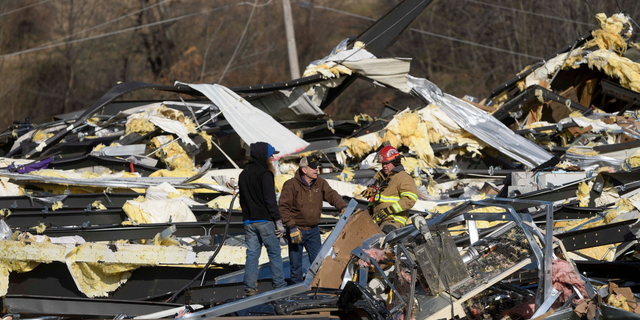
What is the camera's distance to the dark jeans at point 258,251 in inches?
191

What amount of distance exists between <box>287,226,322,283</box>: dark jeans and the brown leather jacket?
0.07 meters

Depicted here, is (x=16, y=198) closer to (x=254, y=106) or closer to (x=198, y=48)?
(x=254, y=106)

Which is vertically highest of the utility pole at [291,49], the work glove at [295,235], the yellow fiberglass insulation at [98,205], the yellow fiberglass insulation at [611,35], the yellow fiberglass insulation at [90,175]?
the utility pole at [291,49]

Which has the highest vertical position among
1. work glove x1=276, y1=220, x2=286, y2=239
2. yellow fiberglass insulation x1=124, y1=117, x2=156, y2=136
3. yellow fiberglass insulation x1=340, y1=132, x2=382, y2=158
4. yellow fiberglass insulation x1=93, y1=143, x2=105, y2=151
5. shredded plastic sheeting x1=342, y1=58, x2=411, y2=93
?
shredded plastic sheeting x1=342, y1=58, x2=411, y2=93

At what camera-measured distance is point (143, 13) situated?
84.3ft

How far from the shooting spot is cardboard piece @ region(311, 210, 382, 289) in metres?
4.39

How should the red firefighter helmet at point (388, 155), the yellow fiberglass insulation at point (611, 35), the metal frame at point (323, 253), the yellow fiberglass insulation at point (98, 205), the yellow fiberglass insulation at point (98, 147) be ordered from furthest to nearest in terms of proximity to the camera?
the yellow fiberglass insulation at point (611, 35), the yellow fiberglass insulation at point (98, 147), the yellow fiberglass insulation at point (98, 205), the red firefighter helmet at point (388, 155), the metal frame at point (323, 253)

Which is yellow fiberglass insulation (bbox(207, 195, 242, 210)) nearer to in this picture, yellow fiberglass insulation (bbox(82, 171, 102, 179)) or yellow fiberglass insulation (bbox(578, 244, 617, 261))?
yellow fiberglass insulation (bbox(82, 171, 102, 179))

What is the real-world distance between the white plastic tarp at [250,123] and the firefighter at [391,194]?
2.39 m

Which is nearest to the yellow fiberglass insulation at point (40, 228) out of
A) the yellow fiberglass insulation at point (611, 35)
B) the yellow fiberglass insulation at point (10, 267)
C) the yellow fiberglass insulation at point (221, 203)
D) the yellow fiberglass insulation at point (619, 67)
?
the yellow fiberglass insulation at point (10, 267)

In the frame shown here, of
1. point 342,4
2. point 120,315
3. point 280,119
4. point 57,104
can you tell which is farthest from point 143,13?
point 120,315

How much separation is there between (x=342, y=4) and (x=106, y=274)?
25.7 meters

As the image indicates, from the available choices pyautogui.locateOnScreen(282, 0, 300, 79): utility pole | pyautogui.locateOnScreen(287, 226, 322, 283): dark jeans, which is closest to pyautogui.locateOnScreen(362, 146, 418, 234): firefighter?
pyautogui.locateOnScreen(287, 226, 322, 283): dark jeans

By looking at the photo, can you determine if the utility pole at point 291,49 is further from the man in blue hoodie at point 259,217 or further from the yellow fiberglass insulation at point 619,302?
the yellow fiberglass insulation at point 619,302
